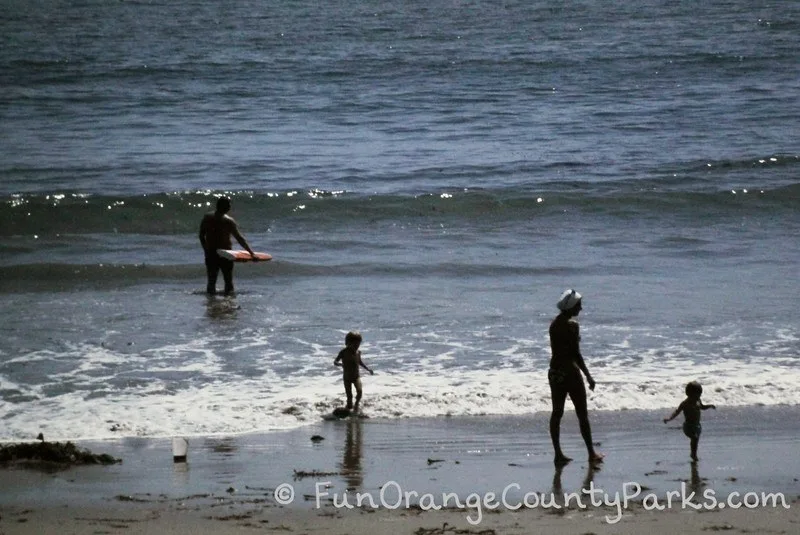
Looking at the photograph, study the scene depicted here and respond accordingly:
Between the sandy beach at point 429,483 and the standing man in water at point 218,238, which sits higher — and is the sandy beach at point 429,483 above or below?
below

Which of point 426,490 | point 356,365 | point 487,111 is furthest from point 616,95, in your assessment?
point 426,490

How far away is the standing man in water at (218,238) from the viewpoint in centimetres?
1545

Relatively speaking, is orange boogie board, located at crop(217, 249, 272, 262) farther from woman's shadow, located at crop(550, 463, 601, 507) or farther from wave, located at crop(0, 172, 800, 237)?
woman's shadow, located at crop(550, 463, 601, 507)

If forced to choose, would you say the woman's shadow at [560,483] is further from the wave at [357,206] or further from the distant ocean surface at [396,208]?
the wave at [357,206]

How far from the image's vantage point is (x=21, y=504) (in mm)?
7719

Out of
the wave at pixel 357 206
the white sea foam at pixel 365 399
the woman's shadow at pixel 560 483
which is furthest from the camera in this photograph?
the wave at pixel 357 206

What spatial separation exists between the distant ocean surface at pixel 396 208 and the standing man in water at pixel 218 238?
1.22 feet

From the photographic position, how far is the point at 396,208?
22391 millimetres

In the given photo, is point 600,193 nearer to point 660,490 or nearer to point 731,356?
point 731,356

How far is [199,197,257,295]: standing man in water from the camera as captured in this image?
15.5 m

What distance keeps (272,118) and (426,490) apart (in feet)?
84.0

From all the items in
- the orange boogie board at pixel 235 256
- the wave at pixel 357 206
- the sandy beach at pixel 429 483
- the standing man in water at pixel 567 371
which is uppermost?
the wave at pixel 357 206

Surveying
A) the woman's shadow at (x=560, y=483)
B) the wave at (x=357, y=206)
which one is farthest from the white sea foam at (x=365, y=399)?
the wave at (x=357, y=206)

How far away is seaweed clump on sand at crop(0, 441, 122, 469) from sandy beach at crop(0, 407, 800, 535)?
13 centimetres
